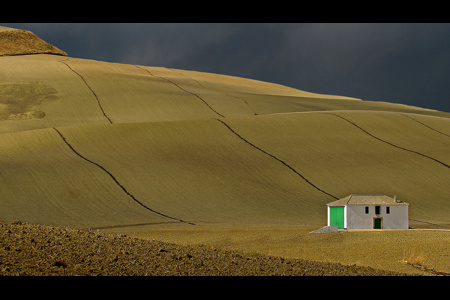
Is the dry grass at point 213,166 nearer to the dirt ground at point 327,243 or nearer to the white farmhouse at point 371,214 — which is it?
the dirt ground at point 327,243

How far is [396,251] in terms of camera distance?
2414 cm

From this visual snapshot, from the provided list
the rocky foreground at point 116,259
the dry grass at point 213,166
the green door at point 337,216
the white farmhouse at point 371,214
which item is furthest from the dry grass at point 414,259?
the green door at point 337,216

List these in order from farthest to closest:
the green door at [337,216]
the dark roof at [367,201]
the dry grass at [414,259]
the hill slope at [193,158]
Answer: the hill slope at [193,158] < the green door at [337,216] < the dark roof at [367,201] < the dry grass at [414,259]

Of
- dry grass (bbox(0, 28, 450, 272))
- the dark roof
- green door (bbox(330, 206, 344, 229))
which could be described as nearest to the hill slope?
dry grass (bbox(0, 28, 450, 272))

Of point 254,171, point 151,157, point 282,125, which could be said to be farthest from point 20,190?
point 282,125

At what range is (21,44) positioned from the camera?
107875 millimetres

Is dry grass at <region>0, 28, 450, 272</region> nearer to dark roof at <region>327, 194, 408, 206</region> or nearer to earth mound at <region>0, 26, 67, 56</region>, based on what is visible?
dark roof at <region>327, 194, 408, 206</region>

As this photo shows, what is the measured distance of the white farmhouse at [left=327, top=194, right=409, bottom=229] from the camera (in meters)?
34.4

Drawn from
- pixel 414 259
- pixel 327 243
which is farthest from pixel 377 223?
pixel 414 259

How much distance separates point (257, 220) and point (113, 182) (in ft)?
36.9

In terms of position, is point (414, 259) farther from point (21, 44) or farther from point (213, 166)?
point (21, 44)

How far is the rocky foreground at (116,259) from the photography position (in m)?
11.0

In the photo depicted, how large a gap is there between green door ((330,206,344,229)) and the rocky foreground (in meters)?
21.2
